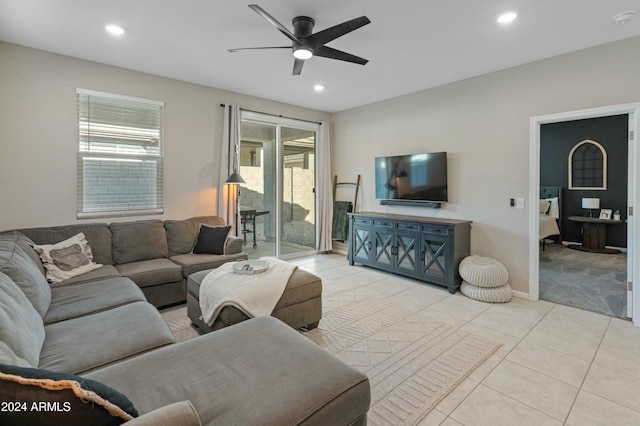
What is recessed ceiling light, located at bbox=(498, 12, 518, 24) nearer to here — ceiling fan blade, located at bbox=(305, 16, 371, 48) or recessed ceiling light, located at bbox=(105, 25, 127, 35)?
ceiling fan blade, located at bbox=(305, 16, 371, 48)

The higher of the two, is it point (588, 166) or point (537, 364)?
point (588, 166)

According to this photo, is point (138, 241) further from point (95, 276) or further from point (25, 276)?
point (25, 276)

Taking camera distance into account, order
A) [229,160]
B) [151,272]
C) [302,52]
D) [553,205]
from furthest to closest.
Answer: [553,205] < [229,160] < [151,272] < [302,52]

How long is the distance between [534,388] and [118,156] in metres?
4.79

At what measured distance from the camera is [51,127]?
11.6 ft

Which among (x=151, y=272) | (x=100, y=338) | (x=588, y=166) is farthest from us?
(x=588, y=166)

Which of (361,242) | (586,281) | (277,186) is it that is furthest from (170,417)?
(586,281)

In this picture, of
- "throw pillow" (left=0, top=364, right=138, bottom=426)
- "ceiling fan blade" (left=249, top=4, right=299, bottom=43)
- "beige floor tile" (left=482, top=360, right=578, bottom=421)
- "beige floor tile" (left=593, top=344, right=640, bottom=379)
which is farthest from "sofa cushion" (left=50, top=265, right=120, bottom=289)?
"beige floor tile" (left=593, top=344, right=640, bottom=379)

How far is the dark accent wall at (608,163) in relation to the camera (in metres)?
6.12

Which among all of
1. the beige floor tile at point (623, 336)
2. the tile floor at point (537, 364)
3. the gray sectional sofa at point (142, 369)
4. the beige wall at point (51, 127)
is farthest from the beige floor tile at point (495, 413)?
the beige wall at point (51, 127)

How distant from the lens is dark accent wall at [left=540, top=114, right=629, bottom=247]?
6125mm

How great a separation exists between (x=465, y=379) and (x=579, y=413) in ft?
2.04

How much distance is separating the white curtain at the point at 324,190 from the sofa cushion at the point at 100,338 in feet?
13.8

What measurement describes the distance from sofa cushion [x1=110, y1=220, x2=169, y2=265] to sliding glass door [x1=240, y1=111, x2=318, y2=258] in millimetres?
1502
